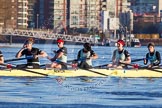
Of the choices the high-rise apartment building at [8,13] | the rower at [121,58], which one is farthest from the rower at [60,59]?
the high-rise apartment building at [8,13]

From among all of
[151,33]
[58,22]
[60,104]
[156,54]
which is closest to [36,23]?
[58,22]

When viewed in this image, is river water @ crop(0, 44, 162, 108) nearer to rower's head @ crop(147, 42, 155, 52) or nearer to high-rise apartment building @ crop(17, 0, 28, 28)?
rower's head @ crop(147, 42, 155, 52)

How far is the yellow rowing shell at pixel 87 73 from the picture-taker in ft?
113

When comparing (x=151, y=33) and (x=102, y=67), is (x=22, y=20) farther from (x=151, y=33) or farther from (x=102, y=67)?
(x=102, y=67)

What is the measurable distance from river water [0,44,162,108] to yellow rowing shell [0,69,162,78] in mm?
316

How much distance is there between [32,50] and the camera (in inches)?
1361

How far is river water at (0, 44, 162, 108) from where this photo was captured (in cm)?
2500

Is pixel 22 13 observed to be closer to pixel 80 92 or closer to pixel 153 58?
pixel 153 58

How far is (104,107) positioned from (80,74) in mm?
10837

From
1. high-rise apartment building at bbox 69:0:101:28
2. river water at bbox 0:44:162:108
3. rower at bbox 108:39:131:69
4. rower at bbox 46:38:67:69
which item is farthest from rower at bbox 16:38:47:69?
high-rise apartment building at bbox 69:0:101:28

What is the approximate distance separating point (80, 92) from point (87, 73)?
6.88 metres

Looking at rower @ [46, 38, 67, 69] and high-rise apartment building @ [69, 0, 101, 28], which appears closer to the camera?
rower @ [46, 38, 67, 69]

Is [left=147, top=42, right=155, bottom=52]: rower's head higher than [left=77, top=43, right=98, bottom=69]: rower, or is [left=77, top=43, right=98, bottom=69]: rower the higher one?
[left=147, top=42, right=155, bottom=52]: rower's head

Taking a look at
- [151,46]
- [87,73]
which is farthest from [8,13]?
[87,73]
